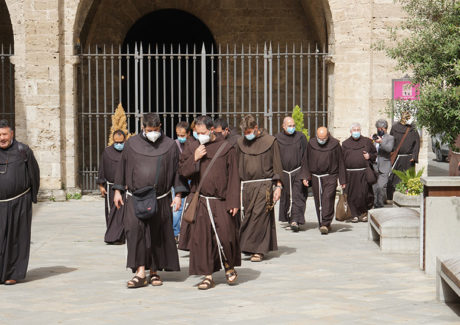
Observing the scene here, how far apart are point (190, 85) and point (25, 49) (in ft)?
20.3

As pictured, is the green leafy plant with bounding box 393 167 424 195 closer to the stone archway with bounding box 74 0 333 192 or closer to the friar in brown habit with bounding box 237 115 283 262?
the friar in brown habit with bounding box 237 115 283 262

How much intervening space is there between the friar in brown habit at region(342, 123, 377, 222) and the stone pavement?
2.19 meters

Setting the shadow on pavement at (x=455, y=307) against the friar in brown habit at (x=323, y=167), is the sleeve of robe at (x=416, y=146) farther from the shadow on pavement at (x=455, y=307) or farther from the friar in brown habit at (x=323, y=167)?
the shadow on pavement at (x=455, y=307)

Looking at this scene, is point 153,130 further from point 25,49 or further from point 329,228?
→ point 25,49

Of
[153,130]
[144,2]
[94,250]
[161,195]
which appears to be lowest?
[94,250]

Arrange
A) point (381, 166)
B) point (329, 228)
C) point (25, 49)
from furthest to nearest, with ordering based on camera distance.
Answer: point (25, 49) < point (381, 166) < point (329, 228)

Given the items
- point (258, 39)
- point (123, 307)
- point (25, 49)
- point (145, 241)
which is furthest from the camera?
point (258, 39)

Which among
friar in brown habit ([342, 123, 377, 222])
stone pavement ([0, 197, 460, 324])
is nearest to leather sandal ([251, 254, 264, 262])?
stone pavement ([0, 197, 460, 324])

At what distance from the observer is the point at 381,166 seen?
43.7 feet

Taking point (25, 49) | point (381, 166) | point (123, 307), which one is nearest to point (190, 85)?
point (25, 49)

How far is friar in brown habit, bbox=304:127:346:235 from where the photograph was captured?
11.3 metres

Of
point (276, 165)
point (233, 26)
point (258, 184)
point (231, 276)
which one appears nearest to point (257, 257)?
point (258, 184)

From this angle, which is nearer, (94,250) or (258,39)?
(94,250)

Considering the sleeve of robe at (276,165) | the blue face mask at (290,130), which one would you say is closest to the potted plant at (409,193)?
the blue face mask at (290,130)
